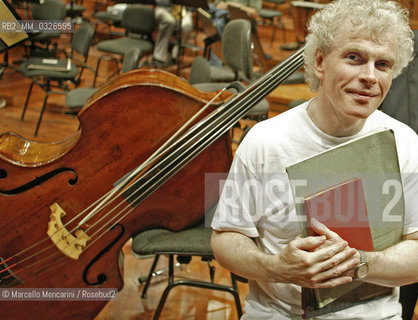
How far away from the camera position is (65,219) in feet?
5.49

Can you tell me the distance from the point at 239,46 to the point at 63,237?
6.79ft

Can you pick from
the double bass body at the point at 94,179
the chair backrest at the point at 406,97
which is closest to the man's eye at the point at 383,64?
the chair backrest at the point at 406,97

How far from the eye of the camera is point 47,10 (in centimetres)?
336

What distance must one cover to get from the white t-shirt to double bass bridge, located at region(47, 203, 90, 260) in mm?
588

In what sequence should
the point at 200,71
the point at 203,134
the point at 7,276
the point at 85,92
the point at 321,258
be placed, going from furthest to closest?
the point at 85,92
the point at 200,71
the point at 7,276
the point at 203,134
the point at 321,258

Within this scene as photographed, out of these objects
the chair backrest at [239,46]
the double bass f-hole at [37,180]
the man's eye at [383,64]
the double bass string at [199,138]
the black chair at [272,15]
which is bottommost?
the double bass f-hole at [37,180]

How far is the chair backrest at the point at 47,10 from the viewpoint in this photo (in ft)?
10.5

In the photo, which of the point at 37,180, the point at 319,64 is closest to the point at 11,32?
the point at 37,180

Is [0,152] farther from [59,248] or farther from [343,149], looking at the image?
[343,149]

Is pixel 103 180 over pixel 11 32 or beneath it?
beneath

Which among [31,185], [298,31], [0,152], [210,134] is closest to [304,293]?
[210,134]

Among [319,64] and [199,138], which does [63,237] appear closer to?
[199,138]

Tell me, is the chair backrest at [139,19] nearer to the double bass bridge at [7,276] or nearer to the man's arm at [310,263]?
the double bass bridge at [7,276]

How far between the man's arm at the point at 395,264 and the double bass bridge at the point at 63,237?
3.14ft
